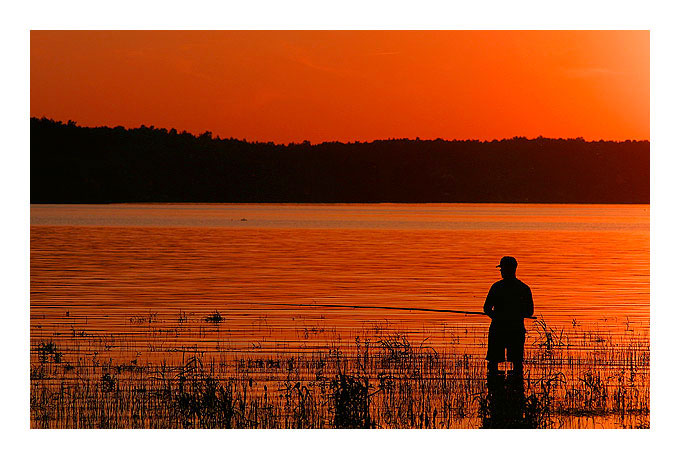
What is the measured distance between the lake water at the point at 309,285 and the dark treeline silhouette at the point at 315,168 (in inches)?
329

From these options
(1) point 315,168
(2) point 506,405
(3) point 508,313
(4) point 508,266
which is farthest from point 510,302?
(1) point 315,168

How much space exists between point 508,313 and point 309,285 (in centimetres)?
2023

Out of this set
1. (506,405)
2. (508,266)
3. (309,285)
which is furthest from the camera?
(309,285)

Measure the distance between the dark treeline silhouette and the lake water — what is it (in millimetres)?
8363

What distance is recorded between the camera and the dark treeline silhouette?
7200 cm

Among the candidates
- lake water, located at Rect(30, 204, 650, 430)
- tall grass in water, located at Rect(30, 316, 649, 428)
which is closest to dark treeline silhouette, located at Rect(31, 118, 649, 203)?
lake water, located at Rect(30, 204, 650, 430)

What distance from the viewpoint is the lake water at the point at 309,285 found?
20109mm

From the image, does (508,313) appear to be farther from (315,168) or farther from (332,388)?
(315,168)

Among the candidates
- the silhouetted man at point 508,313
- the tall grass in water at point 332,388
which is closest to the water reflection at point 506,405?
the tall grass in water at point 332,388

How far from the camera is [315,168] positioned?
8531 centimetres

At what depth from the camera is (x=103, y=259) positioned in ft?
139

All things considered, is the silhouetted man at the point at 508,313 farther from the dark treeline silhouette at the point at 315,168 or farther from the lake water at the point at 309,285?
the dark treeline silhouette at the point at 315,168
